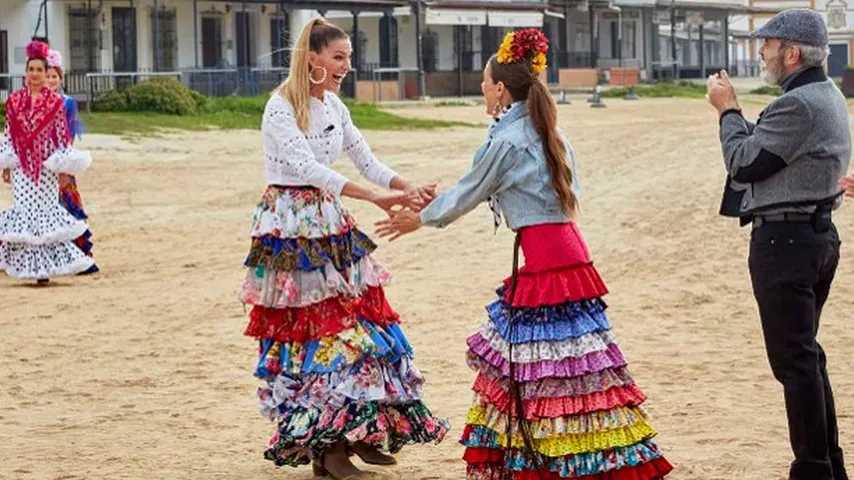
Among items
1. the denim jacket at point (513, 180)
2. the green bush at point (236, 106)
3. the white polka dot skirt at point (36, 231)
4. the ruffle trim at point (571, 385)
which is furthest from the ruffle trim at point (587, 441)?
the green bush at point (236, 106)

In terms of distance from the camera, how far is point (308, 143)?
23.6ft

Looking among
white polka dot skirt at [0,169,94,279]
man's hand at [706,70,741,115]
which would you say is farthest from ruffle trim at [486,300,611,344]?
white polka dot skirt at [0,169,94,279]

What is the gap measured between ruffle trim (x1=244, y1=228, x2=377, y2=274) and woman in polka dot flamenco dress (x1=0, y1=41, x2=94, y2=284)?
21.6 feet

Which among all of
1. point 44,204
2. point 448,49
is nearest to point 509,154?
point 44,204

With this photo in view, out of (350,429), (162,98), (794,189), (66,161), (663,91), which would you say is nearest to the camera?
(794,189)

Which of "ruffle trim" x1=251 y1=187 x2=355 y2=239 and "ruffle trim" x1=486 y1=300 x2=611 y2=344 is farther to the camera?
"ruffle trim" x1=251 y1=187 x2=355 y2=239

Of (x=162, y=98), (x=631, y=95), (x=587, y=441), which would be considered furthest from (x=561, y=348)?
(x=631, y=95)

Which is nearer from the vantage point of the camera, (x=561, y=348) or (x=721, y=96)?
(x=561, y=348)

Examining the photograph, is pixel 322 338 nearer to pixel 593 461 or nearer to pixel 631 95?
pixel 593 461

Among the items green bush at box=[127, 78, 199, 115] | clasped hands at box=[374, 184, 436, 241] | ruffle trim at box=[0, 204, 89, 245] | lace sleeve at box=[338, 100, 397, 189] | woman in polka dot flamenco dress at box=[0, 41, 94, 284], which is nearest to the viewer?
clasped hands at box=[374, 184, 436, 241]

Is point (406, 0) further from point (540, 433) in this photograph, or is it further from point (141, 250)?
point (540, 433)

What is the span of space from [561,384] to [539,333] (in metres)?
0.20

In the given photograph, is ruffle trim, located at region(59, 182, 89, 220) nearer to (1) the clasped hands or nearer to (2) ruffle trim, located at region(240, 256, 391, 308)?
(2) ruffle trim, located at region(240, 256, 391, 308)

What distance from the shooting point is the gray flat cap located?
6414 millimetres
